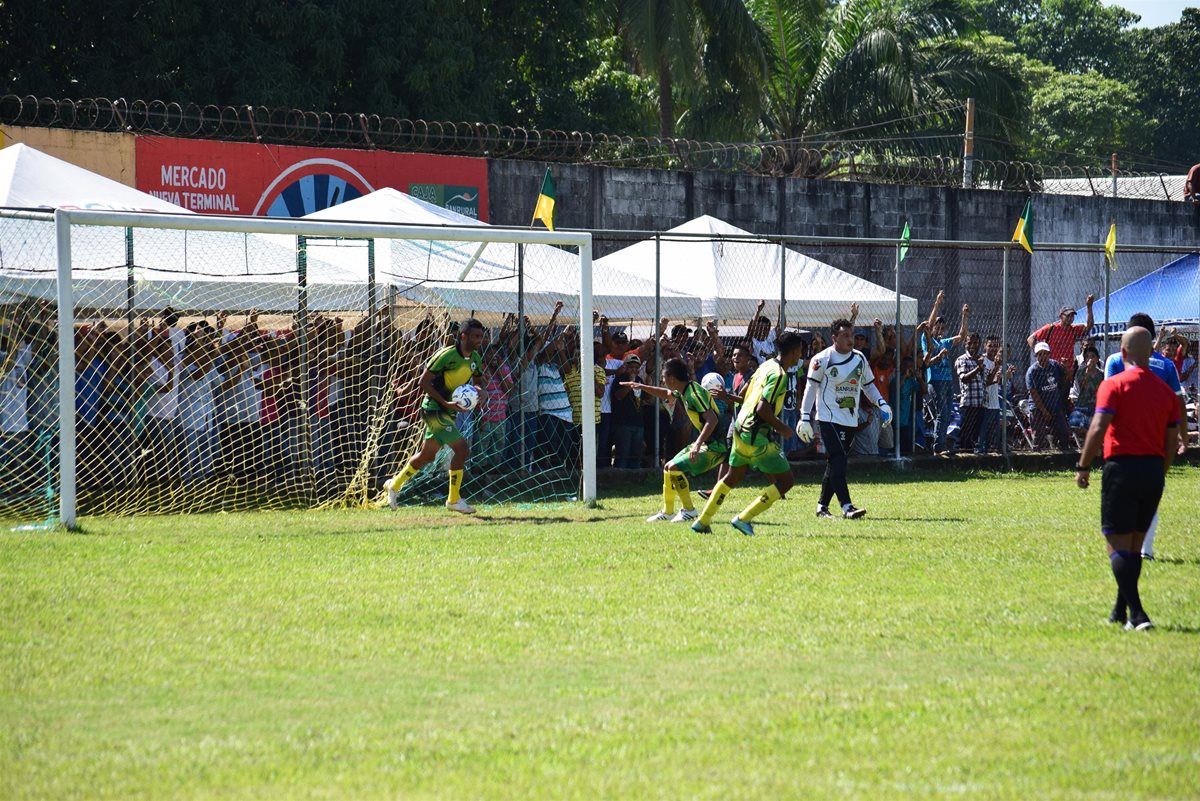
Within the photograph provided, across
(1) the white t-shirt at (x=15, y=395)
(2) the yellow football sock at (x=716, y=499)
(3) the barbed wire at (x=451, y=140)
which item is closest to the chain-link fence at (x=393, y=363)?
(1) the white t-shirt at (x=15, y=395)

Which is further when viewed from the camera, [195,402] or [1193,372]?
[1193,372]

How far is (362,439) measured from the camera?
14.1 meters

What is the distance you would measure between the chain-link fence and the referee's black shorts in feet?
15.6

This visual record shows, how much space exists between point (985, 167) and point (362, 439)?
63.2 ft

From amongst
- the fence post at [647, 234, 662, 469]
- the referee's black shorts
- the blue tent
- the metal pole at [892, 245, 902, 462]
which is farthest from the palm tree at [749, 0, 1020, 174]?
the referee's black shorts

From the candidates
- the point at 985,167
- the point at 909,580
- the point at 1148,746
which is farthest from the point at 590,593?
the point at 985,167

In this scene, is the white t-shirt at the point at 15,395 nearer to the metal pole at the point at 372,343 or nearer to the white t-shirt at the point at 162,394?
the white t-shirt at the point at 162,394

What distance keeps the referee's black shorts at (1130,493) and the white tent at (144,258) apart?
906 cm

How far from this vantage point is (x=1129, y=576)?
294 inches

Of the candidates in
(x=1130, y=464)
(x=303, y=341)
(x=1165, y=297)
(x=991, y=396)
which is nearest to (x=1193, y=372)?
(x=1165, y=297)

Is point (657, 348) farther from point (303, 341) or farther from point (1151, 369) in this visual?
point (1151, 369)

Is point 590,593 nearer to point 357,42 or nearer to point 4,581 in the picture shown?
point 4,581

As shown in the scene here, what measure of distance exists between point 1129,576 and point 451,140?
16.4 m

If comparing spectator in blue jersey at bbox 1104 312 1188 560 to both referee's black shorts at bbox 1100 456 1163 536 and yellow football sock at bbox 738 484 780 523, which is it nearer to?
referee's black shorts at bbox 1100 456 1163 536
